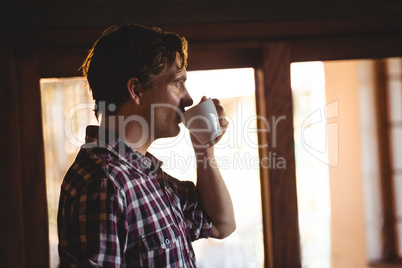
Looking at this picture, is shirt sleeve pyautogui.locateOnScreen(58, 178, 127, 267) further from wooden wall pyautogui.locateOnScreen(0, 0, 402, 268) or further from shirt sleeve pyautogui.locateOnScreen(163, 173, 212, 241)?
wooden wall pyautogui.locateOnScreen(0, 0, 402, 268)

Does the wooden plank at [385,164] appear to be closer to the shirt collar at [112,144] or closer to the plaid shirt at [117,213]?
the plaid shirt at [117,213]

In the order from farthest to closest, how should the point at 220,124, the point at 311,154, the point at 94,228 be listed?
the point at 311,154
the point at 220,124
the point at 94,228

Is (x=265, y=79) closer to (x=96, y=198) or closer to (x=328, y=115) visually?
(x=328, y=115)

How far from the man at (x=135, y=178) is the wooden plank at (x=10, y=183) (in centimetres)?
53

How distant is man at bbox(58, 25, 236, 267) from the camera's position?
68cm

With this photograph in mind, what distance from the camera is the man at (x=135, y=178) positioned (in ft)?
2.24

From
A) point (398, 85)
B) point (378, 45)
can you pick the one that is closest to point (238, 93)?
point (378, 45)

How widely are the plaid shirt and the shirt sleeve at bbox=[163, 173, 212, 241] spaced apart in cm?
8

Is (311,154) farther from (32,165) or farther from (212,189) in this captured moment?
(32,165)

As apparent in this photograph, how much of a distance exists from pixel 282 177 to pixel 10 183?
104cm

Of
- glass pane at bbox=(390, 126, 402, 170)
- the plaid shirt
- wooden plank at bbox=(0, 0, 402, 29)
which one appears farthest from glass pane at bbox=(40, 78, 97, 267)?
glass pane at bbox=(390, 126, 402, 170)

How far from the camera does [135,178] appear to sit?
2.68 ft

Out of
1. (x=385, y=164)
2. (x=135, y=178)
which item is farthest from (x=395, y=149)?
(x=135, y=178)

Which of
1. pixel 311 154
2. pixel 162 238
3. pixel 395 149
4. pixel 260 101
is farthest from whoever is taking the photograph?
pixel 395 149
